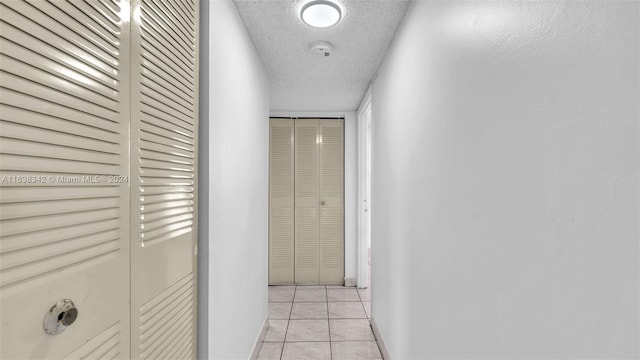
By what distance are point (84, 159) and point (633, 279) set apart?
1053 mm

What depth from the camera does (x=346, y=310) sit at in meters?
3.33

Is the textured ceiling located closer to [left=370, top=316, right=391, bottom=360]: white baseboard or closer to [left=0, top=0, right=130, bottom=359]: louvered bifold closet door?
[left=0, top=0, right=130, bottom=359]: louvered bifold closet door

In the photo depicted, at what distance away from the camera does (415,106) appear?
163cm

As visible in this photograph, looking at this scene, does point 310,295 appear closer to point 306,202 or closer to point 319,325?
point 319,325

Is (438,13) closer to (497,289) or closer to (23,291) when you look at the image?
(497,289)

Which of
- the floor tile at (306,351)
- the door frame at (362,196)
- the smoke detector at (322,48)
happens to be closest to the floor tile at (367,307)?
the door frame at (362,196)

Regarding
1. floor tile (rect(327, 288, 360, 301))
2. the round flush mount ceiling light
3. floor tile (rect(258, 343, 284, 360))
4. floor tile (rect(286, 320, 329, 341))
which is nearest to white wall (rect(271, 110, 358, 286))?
floor tile (rect(327, 288, 360, 301))

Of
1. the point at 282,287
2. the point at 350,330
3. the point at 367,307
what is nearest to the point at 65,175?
the point at 350,330

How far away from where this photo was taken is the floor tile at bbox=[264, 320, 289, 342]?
8.85 feet

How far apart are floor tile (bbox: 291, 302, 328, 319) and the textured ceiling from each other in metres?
2.26

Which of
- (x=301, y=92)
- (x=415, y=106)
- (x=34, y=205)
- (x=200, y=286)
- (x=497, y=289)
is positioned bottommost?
(x=200, y=286)

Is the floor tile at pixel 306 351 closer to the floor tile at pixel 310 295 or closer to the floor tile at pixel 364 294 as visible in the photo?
the floor tile at pixel 310 295

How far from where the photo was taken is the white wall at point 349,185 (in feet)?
13.7

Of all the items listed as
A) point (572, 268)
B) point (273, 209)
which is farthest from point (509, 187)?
point (273, 209)
